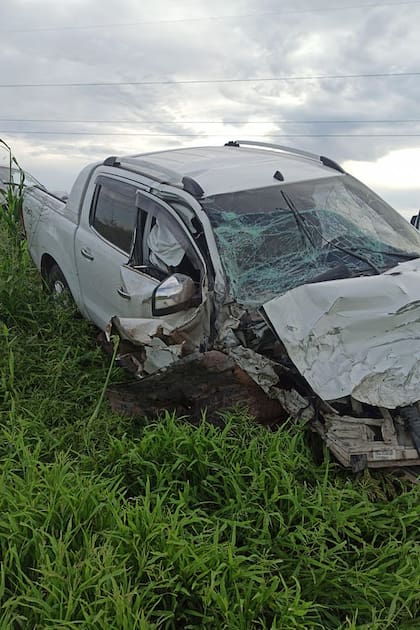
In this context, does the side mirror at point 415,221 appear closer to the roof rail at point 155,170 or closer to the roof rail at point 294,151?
the roof rail at point 294,151

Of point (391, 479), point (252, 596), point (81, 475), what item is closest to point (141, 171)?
point (81, 475)

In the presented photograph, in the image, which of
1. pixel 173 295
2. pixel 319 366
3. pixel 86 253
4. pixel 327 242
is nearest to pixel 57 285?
pixel 86 253

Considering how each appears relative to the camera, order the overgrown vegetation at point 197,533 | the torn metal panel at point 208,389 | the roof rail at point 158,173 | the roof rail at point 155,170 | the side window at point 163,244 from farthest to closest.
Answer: the roof rail at point 155,170 < the roof rail at point 158,173 < the side window at point 163,244 < the torn metal panel at point 208,389 < the overgrown vegetation at point 197,533

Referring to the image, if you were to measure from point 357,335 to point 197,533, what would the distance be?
47.2 inches

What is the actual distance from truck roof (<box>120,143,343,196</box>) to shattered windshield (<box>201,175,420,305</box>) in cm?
11

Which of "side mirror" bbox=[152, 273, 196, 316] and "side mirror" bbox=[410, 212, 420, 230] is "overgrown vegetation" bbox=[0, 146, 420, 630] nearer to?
"side mirror" bbox=[152, 273, 196, 316]

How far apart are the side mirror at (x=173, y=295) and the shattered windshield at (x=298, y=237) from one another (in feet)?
0.83

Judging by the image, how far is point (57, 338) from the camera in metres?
4.53

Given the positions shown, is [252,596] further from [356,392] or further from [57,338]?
[57,338]

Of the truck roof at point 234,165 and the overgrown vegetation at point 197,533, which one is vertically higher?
the truck roof at point 234,165

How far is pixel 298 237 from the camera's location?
370 cm

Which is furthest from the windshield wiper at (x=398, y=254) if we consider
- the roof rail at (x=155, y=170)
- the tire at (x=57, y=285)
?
the tire at (x=57, y=285)

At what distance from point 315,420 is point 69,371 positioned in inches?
76.4

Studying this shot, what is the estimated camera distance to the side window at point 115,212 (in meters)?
4.17
